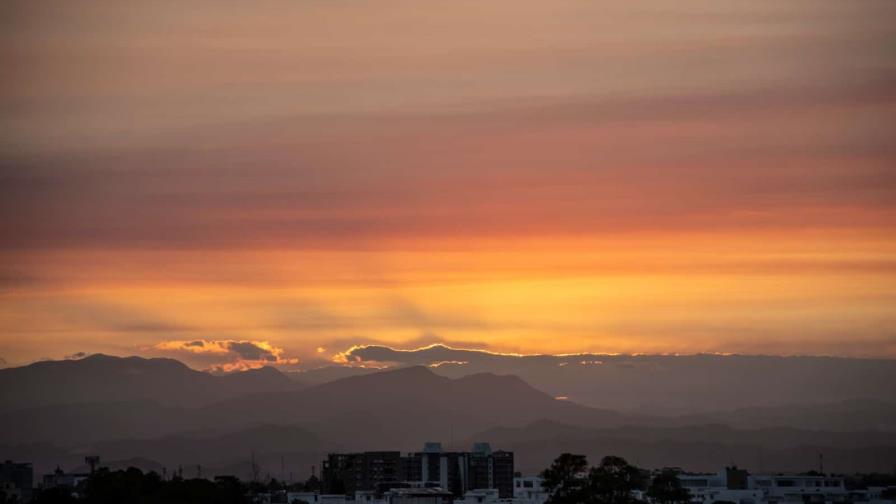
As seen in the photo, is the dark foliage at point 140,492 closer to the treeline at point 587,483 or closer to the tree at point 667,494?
the treeline at point 587,483

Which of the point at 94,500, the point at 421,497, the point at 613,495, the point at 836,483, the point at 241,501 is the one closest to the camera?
the point at 613,495

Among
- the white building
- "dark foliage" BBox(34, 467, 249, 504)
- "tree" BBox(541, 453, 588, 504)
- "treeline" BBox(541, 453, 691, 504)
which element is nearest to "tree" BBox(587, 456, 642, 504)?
"treeline" BBox(541, 453, 691, 504)

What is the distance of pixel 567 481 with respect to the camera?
111 meters

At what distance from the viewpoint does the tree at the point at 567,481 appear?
109 metres

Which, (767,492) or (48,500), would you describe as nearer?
(48,500)

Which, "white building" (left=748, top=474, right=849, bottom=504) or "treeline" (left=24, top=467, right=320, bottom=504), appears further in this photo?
"white building" (left=748, top=474, right=849, bottom=504)

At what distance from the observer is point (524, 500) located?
162 m

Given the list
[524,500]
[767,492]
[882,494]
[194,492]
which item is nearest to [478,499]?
[524,500]

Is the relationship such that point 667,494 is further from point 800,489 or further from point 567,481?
point 800,489

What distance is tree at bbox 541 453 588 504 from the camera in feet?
357

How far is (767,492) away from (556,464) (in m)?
51.5

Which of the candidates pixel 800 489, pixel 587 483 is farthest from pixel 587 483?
pixel 800 489

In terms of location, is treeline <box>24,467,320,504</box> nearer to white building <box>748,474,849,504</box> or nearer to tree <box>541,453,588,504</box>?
tree <box>541,453,588,504</box>

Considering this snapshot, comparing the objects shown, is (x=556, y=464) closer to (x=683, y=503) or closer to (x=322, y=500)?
(x=683, y=503)
